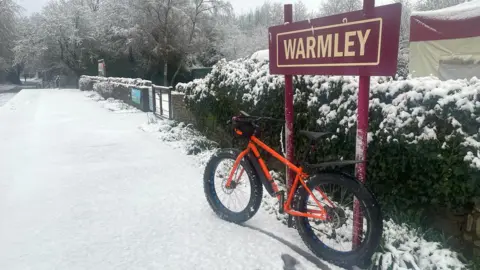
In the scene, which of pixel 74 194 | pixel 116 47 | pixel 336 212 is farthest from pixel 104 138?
pixel 116 47

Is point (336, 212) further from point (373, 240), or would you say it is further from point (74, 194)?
point (74, 194)

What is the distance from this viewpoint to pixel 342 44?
2482 millimetres

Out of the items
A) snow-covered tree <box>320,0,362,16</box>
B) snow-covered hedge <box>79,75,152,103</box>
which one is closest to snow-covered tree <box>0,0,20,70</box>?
snow-covered hedge <box>79,75,152,103</box>

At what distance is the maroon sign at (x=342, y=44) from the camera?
2.18m

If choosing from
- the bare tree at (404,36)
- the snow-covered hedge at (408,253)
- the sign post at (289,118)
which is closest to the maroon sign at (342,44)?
the sign post at (289,118)

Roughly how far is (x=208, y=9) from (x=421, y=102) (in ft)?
95.6

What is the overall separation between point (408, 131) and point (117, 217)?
283 centimetres

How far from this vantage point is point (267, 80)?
4332mm

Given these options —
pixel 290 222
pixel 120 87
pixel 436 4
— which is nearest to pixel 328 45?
pixel 290 222

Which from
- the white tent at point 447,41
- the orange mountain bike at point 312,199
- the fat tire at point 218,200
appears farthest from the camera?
the white tent at point 447,41

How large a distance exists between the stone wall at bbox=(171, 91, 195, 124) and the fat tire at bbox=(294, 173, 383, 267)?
5.10m

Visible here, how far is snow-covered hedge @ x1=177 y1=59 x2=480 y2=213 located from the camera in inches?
94.1

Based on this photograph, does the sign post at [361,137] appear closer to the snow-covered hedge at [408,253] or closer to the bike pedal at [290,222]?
the snow-covered hedge at [408,253]

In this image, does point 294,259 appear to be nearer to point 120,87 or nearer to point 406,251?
point 406,251
